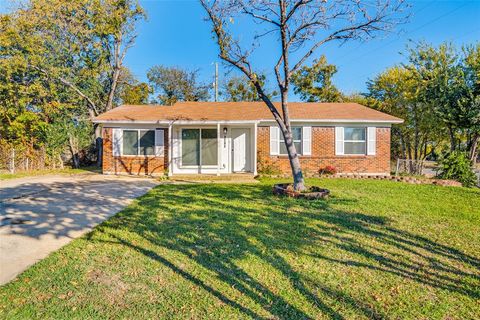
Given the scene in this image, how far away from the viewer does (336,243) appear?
4.38 meters

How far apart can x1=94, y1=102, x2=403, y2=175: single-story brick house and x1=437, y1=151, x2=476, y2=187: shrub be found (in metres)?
2.47

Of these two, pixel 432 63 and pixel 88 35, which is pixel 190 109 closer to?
pixel 88 35

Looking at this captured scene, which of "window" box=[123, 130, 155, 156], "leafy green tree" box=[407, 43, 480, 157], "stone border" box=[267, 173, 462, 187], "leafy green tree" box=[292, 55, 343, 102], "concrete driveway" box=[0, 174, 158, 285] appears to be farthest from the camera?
"leafy green tree" box=[292, 55, 343, 102]

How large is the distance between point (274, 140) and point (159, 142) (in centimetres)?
562

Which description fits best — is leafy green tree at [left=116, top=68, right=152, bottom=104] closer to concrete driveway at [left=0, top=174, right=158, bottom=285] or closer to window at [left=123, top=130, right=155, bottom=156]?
window at [left=123, top=130, right=155, bottom=156]

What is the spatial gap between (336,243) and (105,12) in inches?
810

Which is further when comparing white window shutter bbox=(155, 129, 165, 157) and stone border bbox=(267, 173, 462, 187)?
white window shutter bbox=(155, 129, 165, 157)

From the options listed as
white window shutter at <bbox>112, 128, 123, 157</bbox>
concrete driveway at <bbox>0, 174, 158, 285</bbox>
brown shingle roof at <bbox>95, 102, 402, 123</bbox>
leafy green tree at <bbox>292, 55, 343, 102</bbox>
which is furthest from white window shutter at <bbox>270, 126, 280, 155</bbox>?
leafy green tree at <bbox>292, 55, 343, 102</bbox>

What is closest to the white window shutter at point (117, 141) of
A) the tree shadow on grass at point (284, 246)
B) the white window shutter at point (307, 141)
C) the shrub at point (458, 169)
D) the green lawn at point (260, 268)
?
the tree shadow on grass at point (284, 246)

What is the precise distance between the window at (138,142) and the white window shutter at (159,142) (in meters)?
0.18

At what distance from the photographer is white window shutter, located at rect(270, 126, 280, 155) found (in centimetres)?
1355

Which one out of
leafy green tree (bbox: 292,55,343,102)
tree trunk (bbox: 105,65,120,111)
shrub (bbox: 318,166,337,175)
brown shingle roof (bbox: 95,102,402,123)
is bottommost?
shrub (bbox: 318,166,337,175)

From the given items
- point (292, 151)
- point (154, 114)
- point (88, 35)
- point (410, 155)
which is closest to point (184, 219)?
point (292, 151)

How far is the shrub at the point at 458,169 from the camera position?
11.8 meters
